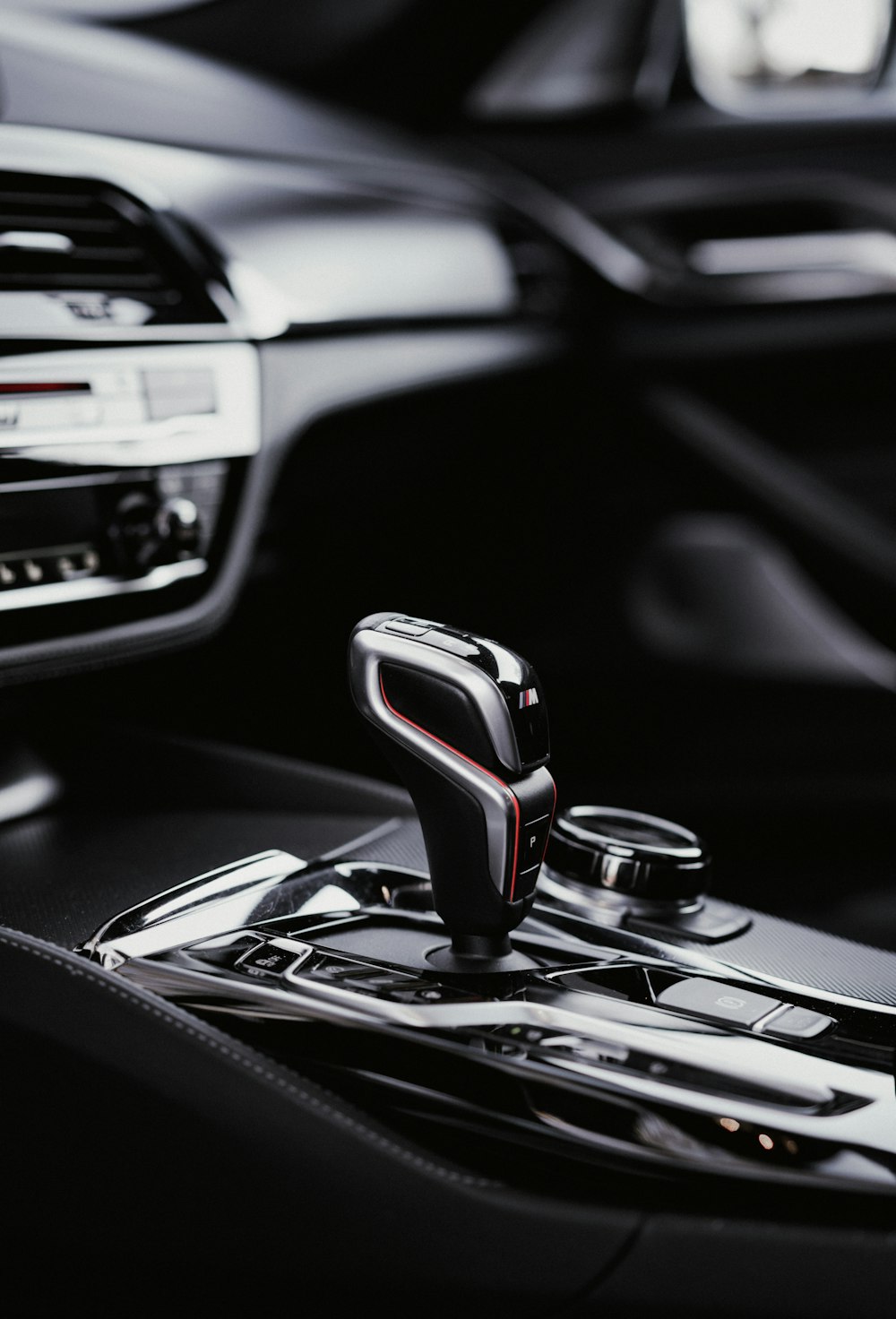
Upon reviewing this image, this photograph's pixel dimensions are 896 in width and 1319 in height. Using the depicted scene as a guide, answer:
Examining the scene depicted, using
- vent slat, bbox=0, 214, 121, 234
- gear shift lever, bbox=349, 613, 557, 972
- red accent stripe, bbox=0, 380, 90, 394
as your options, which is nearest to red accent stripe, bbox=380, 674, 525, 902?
gear shift lever, bbox=349, 613, 557, 972

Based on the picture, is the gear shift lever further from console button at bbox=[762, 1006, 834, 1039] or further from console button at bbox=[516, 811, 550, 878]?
console button at bbox=[762, 1006, 834, 1039]

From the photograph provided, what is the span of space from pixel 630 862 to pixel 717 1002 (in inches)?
6.1

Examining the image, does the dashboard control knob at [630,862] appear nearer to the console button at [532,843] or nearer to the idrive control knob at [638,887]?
the idrive control knob at [638,887]

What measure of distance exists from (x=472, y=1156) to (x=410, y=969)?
106 millimetres

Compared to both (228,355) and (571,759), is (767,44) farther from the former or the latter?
(228,355)

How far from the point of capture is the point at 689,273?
5.95 feet

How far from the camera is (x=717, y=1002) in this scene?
2.28ft

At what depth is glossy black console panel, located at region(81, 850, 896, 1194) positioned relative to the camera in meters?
0.60

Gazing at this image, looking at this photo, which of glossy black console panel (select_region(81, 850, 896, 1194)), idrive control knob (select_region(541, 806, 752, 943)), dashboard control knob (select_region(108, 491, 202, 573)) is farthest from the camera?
dashboard control knob (select_region(108, 491, 202, 573))

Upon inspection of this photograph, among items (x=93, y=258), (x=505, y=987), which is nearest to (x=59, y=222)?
(x=93, y=258)

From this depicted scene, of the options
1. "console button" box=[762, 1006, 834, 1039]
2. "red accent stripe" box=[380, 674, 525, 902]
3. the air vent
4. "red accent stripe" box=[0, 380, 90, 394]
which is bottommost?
"console button" box=[762, 1006, 834, 1039]

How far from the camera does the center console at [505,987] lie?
0.60 meters

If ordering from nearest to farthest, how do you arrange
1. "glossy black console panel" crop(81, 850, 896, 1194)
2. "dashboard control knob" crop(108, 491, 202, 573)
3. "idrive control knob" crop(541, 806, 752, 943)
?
"glossy black console panel" crop(81, 850, 896, 1194) → "idrive control knob" crop(541, 806, 752, 943) → "dashboard control knob" crop(108, 491, 202, 573)

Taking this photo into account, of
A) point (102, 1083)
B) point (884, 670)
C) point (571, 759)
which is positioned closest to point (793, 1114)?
point (102, 1083)
